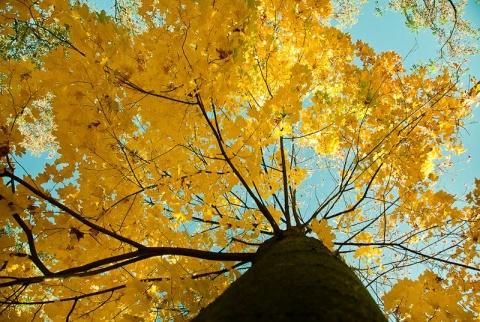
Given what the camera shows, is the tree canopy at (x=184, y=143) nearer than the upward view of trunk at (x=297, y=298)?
No

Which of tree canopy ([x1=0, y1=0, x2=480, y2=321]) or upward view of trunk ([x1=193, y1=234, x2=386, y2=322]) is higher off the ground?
tree canopy ([x1=0, y1=0, x2=480, y2=321])

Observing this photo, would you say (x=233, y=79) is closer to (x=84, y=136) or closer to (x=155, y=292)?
(x=84, y=136)

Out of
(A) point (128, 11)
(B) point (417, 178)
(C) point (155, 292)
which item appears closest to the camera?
(C) point (155, 292)

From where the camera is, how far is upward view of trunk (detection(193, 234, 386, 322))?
695mm

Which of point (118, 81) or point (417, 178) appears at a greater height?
point (118, 81)

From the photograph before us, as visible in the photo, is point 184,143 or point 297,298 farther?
point 184,143

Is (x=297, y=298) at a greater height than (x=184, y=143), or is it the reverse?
(x=184, y=143)

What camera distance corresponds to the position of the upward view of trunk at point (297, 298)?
27.4 inches

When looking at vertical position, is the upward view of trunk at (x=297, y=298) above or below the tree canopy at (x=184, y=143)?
below

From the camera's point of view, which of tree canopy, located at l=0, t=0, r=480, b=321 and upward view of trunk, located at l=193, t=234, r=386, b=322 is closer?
upward view of trunk, located at l=193, t=234, r=386, b=322

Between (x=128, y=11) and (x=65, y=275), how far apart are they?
376 cm

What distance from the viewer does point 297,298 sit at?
0.76 metres

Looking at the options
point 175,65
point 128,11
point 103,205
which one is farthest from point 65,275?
point 128,11

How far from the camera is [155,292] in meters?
2.44
